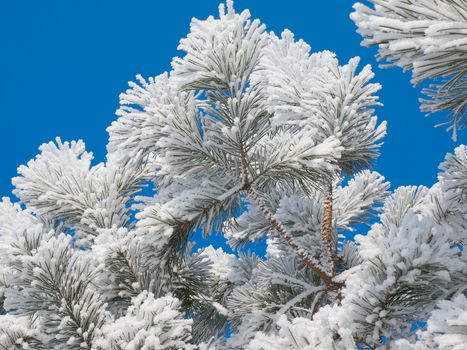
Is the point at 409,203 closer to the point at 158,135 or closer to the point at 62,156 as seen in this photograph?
the point at 158,135

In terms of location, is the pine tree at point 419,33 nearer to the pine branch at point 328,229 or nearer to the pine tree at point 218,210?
the pine tree at point 218,210

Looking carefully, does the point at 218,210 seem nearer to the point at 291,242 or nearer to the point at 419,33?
the point at 291,242

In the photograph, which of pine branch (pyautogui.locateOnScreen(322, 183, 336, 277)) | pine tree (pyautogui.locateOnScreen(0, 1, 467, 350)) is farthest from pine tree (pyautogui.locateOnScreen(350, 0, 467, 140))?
pine branch (pyautogui.locateOnScreen(322, 183, 336, 277))

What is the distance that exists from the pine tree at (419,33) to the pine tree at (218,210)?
705mm

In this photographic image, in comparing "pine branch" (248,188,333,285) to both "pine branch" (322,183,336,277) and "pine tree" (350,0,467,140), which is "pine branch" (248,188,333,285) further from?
"pine tree" (350,0,467,140)

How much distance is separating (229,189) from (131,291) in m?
0.97

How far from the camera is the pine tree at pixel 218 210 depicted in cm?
269

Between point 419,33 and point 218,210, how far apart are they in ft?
5.66

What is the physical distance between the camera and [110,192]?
364cm

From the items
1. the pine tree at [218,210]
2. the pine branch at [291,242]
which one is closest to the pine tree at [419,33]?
the pine tree at [218,210]

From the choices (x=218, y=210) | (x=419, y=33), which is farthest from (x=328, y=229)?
(x=419, y=33)

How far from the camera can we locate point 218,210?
9.84 feet

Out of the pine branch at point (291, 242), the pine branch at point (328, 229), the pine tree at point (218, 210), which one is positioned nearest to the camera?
the pine tree at point (218, 210)

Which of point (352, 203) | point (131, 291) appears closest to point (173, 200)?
point (131, 291)
